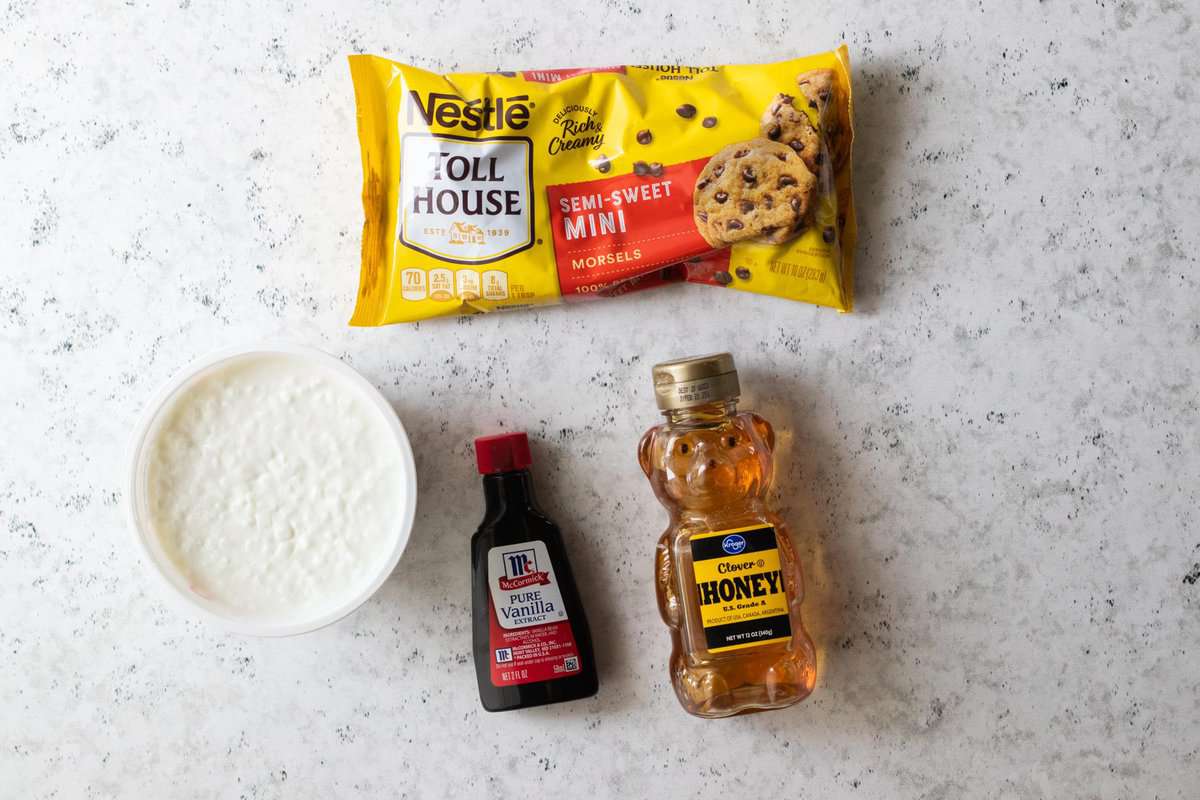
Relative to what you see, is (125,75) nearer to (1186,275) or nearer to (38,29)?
(38,29)

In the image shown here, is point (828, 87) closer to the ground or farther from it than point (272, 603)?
farther from it

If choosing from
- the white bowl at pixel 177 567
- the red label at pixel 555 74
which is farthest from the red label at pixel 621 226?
the white bowl at pixel 177 567

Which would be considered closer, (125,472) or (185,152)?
(125,472)

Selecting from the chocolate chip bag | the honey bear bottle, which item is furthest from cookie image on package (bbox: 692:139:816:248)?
the honey bear bottle

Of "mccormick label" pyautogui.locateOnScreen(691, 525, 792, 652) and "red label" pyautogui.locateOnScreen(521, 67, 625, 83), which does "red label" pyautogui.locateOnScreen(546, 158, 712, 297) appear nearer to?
"red label" pyautogui.locateOnScreen(521, 67, 625, 83)

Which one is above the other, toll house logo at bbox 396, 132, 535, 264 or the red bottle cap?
toll house logo at bbox 396, 132, 535, 264

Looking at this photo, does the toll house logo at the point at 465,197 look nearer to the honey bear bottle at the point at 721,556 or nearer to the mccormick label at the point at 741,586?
the honey bear bottle at the point at 721,556

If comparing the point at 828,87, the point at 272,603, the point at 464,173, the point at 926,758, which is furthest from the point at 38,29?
the point at 926,758
